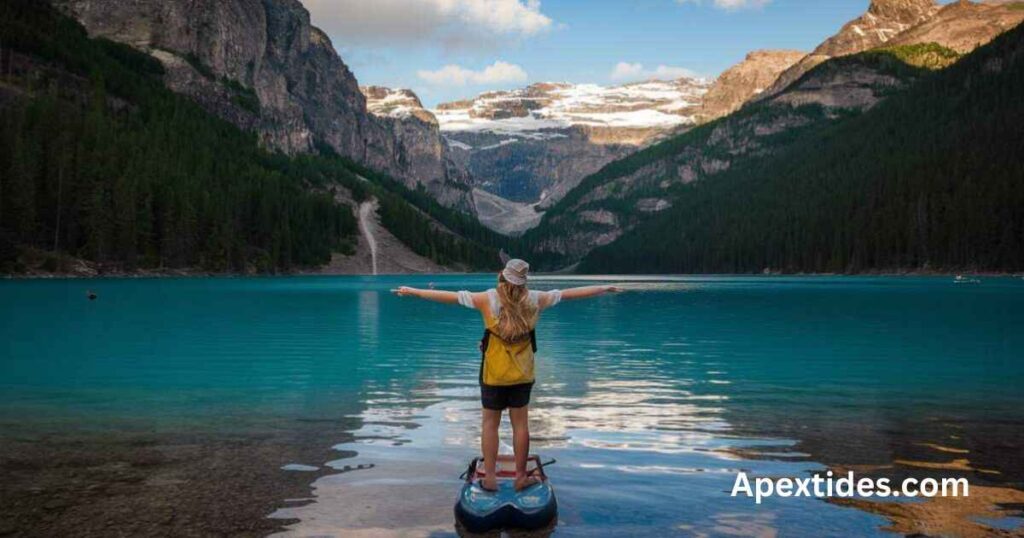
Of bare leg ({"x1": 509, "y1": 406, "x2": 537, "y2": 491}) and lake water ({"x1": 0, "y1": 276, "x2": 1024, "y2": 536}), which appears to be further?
lake water ({"x1": 0, "y1": 276, "x2": 1024, "y2": 536})

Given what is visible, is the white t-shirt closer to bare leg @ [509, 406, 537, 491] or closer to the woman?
the woman

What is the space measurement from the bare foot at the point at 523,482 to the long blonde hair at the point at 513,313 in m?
2.14

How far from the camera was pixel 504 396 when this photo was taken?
12.6m

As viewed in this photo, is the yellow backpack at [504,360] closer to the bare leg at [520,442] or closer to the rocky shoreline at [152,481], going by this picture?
the bare leg at [520,442]

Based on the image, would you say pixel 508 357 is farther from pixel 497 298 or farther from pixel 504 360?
pixel 497 298

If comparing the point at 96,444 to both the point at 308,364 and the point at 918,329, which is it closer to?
the point at 308,364

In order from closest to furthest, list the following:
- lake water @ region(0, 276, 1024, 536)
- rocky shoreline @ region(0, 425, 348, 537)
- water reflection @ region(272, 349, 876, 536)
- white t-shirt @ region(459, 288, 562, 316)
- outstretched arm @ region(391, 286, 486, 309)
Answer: rocky shoreline @ region(0, 425, 348, 537)
water reflection @ region(272, 349, 876, 536)
white t-shirt @ region(459, 288, 562, 316)
outstretched arm @ region(391, 286, 486, 309)
lake water @ region(0, 276, 1024, 536)

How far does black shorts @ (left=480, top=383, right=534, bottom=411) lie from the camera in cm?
1252

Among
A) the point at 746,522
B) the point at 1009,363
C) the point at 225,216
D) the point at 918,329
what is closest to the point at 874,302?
the point at 918,329

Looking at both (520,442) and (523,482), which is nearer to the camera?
(523,482)

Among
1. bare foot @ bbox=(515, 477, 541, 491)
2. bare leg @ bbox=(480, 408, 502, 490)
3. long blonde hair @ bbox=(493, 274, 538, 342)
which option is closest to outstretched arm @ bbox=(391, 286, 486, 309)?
long blonde hair @ bbox=(493, 274, 538, 342)

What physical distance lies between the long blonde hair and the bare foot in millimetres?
2141

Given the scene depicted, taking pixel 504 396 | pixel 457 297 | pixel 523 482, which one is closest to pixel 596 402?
pixel 523 482

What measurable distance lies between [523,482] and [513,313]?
8.41 feet
